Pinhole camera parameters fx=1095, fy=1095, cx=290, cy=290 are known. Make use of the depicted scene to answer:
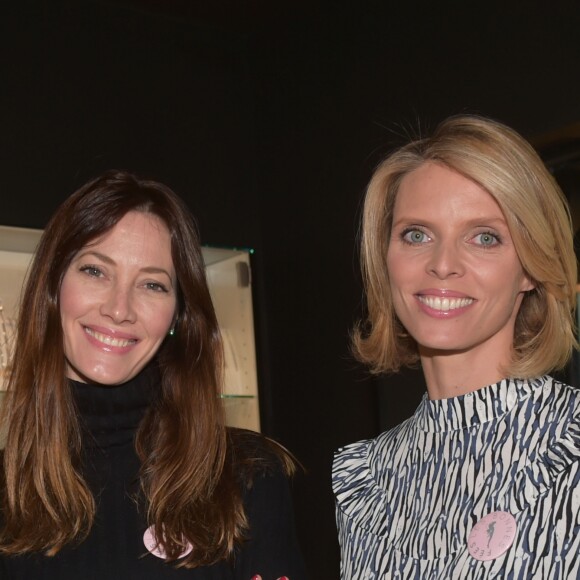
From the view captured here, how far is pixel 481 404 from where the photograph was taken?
2.00 meters

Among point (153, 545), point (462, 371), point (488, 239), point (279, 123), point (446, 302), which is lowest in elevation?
point (153, 545)

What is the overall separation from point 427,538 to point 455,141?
73cm

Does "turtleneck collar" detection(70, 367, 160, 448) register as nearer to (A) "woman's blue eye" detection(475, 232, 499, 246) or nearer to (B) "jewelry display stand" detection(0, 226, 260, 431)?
(A) "woman's blue eye" detection(475, 232, 499, 246)

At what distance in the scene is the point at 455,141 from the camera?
2027 mm

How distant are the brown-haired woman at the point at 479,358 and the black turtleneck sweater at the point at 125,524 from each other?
25cm

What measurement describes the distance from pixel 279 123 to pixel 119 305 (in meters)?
1.79

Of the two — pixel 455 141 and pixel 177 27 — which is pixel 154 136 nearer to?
pixel 177 27

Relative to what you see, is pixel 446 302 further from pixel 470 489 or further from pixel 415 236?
pixel 470 489

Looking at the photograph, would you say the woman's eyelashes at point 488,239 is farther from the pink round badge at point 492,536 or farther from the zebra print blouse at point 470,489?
the pink round badge at point 492,536

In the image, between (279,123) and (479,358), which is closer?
(479,358)

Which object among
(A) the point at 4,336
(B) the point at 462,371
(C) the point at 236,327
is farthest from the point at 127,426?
→ (C) the point at 236,327

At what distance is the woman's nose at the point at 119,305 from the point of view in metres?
2.34

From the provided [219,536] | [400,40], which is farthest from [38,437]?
[400,40]

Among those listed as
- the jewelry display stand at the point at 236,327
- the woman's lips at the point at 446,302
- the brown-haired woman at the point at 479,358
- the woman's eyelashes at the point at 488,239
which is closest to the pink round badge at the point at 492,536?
the brown-haired woman at the point at 479,358
